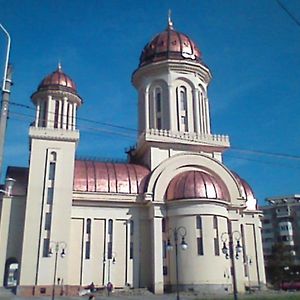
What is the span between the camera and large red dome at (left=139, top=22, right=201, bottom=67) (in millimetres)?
43094

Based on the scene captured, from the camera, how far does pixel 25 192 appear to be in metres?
35.4

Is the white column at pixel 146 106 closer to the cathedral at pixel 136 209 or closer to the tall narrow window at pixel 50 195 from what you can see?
the cathedral at pixel 136 209

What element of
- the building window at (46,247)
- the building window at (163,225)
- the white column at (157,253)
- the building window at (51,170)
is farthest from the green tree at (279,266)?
the building window at (51,170)

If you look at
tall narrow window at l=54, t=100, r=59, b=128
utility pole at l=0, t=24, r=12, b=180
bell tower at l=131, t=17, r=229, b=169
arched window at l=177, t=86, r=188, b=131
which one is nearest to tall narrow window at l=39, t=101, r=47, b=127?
tall narrow window at l=54, t=100, r=59, b=128

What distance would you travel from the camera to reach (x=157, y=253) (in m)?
34.6

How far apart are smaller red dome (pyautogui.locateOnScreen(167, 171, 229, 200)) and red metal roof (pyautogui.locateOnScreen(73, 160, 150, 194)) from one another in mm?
3164

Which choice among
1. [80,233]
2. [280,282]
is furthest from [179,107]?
[280,282]

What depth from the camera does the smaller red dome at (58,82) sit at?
1578 inches

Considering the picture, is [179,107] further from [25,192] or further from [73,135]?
[25,192]

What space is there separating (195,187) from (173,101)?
34.9 ft

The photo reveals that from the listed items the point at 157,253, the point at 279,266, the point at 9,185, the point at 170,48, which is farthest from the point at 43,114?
the point at 279,266

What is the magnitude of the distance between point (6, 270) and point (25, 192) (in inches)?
258

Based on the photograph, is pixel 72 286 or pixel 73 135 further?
pixel 73 135

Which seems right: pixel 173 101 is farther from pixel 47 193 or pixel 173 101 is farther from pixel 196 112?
pixel 47 193
